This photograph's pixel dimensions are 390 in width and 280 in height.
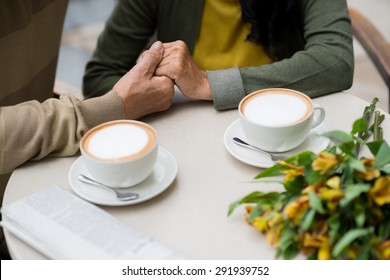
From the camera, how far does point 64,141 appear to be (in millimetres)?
941

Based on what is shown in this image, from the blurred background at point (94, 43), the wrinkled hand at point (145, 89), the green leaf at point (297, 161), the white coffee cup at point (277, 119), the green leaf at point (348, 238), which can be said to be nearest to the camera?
the green leaf at point (348, 238)

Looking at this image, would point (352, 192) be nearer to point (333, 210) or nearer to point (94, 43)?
point (333, 210)

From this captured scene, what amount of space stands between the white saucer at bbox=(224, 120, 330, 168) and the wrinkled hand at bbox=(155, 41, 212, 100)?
6.2 inches

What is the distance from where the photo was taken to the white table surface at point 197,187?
74 centimetres

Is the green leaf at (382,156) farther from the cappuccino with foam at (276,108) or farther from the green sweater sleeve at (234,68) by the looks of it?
the green sweater sleeve at (234,68)

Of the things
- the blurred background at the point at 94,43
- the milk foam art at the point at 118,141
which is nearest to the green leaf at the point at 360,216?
the milk foam art at the point at 118,141

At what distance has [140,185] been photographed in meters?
0.84

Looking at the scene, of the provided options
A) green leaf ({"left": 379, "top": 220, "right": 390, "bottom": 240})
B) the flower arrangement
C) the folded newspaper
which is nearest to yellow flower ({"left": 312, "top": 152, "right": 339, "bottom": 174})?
the flower arrangement

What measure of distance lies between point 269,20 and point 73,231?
0.87 metres

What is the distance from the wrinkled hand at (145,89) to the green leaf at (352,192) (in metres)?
0.53

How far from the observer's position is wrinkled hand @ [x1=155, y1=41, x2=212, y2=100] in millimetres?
1104

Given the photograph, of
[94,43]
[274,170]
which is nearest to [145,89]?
[274,170]
